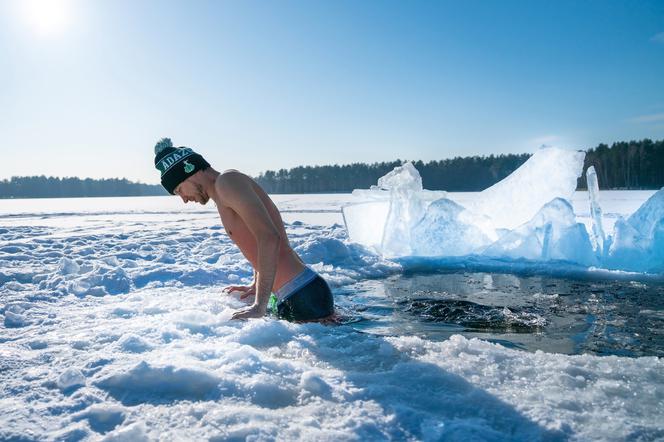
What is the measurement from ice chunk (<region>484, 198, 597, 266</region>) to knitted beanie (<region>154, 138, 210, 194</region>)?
490 centimetres

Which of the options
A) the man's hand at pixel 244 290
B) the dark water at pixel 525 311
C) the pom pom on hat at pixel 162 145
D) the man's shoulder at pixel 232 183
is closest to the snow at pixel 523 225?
the dark water at pixel 525 311

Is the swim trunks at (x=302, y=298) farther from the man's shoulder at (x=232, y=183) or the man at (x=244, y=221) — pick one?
the man's shoulder at (x=232, y=183)

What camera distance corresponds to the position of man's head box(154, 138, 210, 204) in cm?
250

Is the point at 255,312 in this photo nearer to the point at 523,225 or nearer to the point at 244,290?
the point at 244,290

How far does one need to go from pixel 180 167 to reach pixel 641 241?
5.85 metres

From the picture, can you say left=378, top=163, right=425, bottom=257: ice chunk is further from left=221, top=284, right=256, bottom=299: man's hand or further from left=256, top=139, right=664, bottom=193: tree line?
left=256, top=139, right=664, bottom=193: tree line

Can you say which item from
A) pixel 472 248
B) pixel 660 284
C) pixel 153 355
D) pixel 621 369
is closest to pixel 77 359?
pixel 153 355

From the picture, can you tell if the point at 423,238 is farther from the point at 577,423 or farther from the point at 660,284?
the point at 577,423

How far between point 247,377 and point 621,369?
1.65 m

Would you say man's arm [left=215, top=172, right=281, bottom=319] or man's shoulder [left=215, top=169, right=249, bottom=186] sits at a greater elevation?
man's shoulder [left=215, top=169, right=249, bottom=186]

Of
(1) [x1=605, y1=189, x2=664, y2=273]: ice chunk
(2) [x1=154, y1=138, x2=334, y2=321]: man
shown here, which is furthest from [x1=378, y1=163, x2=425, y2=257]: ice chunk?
(2) [x1=154, y1=138, x2=334, y2=321]: man

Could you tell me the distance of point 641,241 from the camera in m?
5.38

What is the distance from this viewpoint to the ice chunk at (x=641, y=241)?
525 centimetres

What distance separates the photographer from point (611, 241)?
5.63 meters
